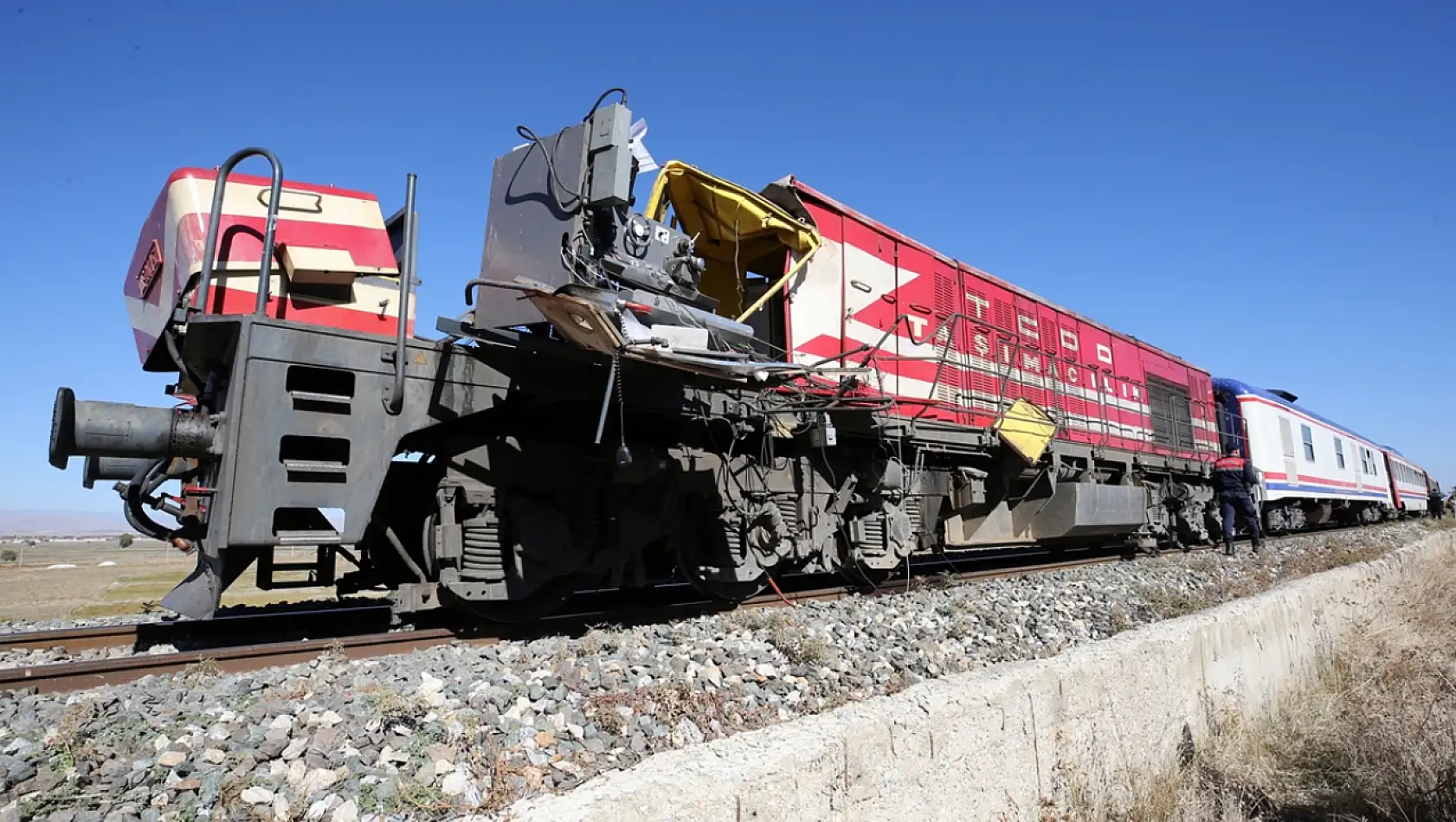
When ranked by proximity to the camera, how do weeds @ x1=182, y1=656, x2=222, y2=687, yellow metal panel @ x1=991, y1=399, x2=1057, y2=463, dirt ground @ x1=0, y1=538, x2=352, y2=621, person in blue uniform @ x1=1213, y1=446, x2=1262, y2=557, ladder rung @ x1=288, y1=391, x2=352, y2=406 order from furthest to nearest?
person in blue uniform @ x1=1213, y1=446, x2=1262, y2=557 < dirt ground @ x1=0, y1=538, x2=352, y2=621 < yellow metal panel @ x1=991, y1=399, x2=1057, y2=463 < ladder rung @ x1=288, y1=391, x2=352, y2=406 < weeds @ x1=182, y1=656, x2=222, y2=687

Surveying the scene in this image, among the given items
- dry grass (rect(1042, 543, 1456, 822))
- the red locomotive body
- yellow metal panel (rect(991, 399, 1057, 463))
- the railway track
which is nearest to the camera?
the railway track

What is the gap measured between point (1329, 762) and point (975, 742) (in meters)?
3.80

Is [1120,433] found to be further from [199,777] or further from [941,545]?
[199,777]

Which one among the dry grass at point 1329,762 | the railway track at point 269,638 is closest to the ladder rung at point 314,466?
the railway track at point 269,638

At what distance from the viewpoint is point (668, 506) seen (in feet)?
19.8

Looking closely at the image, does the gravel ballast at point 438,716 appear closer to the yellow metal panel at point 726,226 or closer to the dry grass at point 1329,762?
the dry grass at point 1329,762

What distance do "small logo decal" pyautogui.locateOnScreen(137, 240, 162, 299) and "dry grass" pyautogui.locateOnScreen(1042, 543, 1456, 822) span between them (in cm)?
622

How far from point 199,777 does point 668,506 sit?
3.71m

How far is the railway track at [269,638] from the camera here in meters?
4.01

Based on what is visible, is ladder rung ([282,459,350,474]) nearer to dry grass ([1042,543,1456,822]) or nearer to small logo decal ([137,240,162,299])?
small logo decal ([137,240,162,299])

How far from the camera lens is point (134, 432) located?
3959 mm

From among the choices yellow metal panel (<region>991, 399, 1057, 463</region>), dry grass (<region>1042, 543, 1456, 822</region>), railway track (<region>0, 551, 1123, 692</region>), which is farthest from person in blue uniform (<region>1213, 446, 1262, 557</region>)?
railway track (<region>0, 551, 1123, 692</region>)

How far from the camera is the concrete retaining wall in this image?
253 centimetres

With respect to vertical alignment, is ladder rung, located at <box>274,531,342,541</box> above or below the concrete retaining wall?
above
